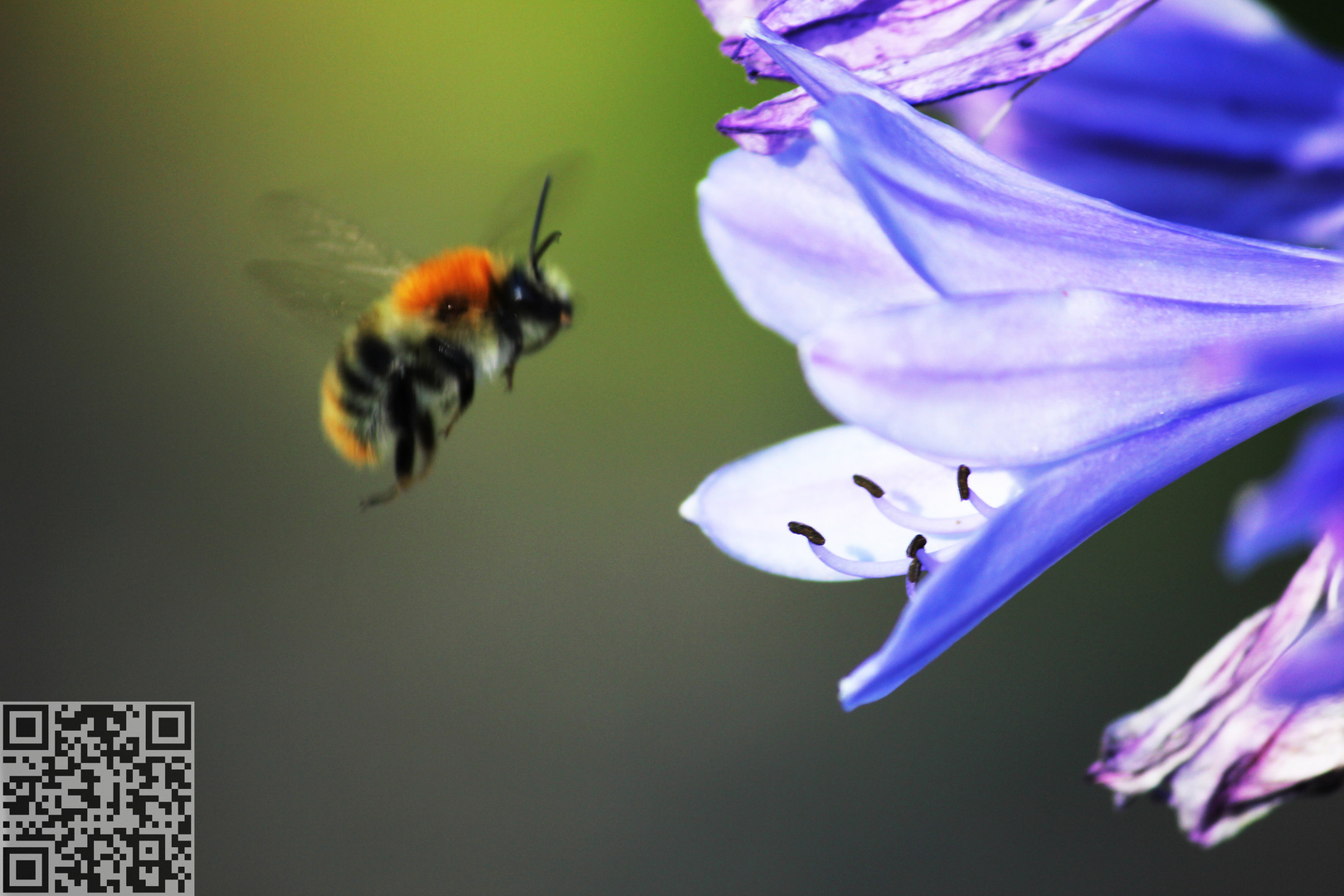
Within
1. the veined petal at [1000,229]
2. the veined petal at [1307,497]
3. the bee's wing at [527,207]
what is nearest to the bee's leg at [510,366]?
the bee's wing at [527,207]

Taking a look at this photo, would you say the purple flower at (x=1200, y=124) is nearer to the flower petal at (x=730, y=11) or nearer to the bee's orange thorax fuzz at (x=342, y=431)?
the flower petal at (x=730, y=11)

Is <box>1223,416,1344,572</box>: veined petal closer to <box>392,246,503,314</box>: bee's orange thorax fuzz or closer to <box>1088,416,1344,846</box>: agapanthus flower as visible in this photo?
<box>1088,416,1344,846</box>: agapanthus flower

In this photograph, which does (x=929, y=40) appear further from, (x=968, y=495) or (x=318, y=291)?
(x=318, y=291)

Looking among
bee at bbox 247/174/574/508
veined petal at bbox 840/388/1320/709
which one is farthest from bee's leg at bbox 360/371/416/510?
veined petal at bbox 840/388/1320/709

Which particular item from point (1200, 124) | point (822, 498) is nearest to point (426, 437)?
point (822, 498)

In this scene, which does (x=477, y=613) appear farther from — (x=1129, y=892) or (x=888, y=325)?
(x=888, y=325)
